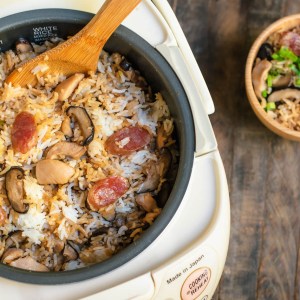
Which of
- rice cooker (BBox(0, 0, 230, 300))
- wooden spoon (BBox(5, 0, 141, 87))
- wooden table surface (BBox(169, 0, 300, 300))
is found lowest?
wooden table surface (BBox(169, 0, 300, 300))

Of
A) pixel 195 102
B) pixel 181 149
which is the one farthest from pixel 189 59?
pixel 181 149

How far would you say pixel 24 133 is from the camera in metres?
1.55

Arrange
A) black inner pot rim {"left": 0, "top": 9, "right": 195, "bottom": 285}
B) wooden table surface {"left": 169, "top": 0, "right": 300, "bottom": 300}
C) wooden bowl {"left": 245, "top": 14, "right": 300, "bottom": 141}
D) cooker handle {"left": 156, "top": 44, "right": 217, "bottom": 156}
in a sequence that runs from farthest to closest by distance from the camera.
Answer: wooden table surface {"left": 169, "top": 0, "right": 300, "bottom": 300} < wooden bowl {"left": 245, "top": 14, "right": 300, "bottom": 141} < cooker handle {"left": 156, "top": 44, "right": 217, "bottom": 156} < black inner pot rim {"left": 0, "top": 9, "right": 195, "bottom": 285}

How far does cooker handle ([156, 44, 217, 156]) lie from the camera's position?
4.99 ft

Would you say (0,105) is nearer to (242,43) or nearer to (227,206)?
(227,206)

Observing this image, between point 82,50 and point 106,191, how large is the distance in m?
0.39

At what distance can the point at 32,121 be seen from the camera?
1567 mm

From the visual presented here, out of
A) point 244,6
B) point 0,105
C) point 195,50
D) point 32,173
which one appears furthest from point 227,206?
point 244,6

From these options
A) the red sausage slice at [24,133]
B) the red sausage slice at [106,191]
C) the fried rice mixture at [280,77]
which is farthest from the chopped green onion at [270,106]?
the red sausage slice at [24,133]

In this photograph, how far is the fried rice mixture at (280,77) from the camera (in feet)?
6.79

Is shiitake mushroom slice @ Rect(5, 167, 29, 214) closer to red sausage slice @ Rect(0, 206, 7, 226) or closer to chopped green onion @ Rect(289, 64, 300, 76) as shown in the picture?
red sausage slice @ Rect(0, 206, 7, 226)

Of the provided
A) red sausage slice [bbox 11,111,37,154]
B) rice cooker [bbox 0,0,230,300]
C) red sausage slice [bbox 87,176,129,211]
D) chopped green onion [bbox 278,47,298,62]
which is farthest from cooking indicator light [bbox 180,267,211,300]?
chopped green onion [bbox 278,47,298,62]

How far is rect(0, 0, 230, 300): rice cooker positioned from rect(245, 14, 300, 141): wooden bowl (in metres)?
0.51

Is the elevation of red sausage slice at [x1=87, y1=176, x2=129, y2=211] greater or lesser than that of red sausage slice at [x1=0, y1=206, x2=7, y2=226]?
lesser
